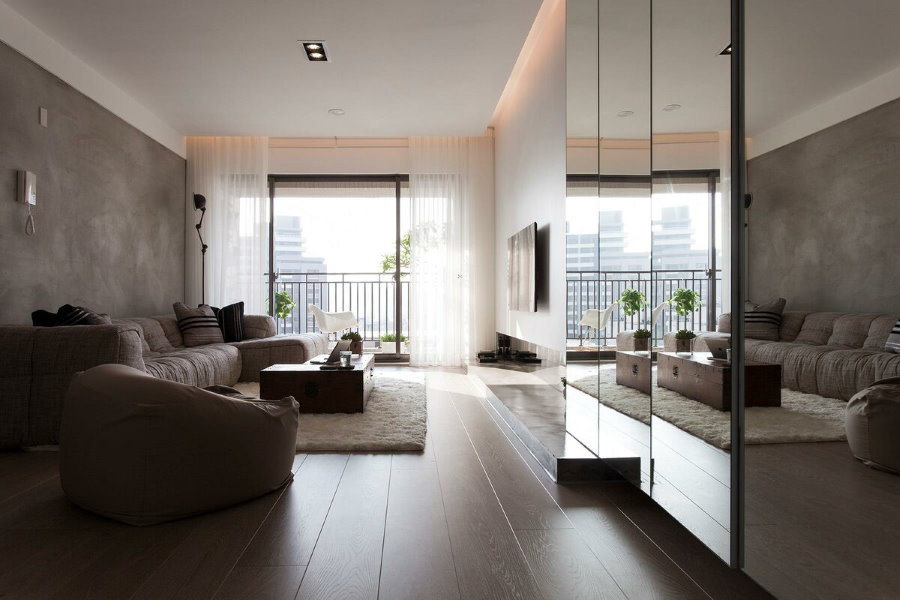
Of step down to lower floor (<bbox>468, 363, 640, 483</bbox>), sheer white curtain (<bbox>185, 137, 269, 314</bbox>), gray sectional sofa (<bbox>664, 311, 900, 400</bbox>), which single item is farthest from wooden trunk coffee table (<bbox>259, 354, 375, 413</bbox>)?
sheer white curtain (<bbox>185, 137, 269, 314</bbox>)

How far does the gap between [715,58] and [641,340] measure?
96 centimetres

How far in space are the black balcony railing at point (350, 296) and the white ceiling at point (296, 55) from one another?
107 inches

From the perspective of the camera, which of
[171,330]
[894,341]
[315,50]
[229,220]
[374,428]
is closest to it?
[894,341]

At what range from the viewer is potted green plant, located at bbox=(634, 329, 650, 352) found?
194cm

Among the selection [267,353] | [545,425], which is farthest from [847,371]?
[267,353]

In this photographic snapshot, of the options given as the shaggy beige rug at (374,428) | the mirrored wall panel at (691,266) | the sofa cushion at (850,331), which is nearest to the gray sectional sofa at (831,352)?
the sofa cushion at (850,331)

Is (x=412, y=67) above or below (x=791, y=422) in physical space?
above

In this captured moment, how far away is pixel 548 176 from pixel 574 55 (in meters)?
1.73

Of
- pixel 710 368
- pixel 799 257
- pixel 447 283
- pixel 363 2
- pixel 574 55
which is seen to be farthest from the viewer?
pixel 447 283

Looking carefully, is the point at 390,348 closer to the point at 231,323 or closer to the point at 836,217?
the point at 231,323

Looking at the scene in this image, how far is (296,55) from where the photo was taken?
4.53 m

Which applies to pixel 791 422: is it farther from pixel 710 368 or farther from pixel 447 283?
pixel 447 283

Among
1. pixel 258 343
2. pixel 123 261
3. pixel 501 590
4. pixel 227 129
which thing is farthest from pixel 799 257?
pixel 227 129

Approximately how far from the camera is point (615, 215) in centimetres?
228
